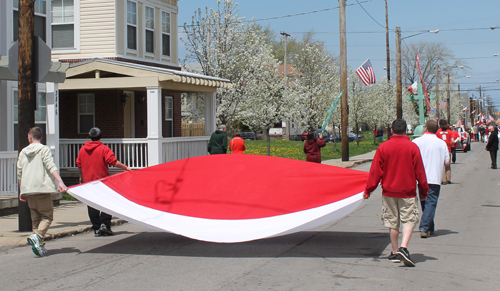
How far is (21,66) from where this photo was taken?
31.6 ft

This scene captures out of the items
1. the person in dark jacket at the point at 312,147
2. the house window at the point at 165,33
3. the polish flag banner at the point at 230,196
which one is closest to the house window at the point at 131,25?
the house window at the point at 165,33

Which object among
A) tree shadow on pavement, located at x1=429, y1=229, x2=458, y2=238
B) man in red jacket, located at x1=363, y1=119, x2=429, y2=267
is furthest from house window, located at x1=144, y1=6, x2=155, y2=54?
man in red jacket, located at x1=363, y1=119, x2=429, y2=267

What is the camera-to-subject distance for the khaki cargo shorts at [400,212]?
693 cm

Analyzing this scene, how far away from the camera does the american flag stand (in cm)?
3128

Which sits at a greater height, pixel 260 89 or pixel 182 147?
pixel 260 89

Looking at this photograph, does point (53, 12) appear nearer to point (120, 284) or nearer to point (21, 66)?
point (21, 66)

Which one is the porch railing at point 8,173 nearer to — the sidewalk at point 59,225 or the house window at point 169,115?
the sidewalk at point 59,225

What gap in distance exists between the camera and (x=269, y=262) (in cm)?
717

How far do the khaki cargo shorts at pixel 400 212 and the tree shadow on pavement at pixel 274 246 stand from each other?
682 millimetres

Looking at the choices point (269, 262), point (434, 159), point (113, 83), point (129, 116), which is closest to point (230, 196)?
point (269, 262)

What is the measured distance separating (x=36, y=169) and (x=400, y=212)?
530cm

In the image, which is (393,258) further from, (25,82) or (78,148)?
(78,148)

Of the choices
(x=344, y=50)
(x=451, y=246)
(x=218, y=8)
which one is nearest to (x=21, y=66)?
(x=451, y=246)

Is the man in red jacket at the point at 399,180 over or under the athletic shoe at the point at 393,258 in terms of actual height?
over
